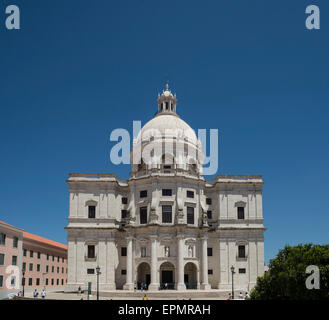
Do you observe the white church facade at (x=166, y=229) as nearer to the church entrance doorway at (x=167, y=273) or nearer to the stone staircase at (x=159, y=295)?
the church entrance doorway at (x=167, y=273)

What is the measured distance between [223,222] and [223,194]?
14.5ft

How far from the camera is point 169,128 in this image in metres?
69.2

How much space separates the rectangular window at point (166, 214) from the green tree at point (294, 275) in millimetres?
26486

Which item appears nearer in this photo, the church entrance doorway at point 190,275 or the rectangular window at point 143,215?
the church entrance doorway at point 190,275

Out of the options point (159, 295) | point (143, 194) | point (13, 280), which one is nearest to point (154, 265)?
point (159, 295)

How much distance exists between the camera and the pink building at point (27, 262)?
2132 inches

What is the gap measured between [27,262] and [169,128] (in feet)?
113

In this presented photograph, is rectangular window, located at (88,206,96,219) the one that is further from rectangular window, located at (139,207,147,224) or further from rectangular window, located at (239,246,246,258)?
rectangular window, located at (239,246,246,258)

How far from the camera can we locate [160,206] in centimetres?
6169

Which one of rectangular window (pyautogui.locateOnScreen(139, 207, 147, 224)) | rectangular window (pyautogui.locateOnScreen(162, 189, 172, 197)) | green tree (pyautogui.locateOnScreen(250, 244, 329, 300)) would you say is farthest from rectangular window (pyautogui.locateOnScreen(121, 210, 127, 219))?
green tree (pyautogui.locateOnScreen(250, 244, 329, 300))

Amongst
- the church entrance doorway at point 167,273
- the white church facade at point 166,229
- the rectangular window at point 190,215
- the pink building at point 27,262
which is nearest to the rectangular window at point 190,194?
the white church facade at point 166,229

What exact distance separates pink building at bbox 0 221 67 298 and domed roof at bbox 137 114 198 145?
84.6 feet
